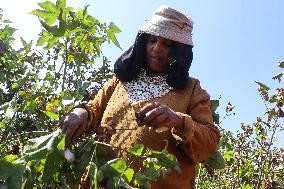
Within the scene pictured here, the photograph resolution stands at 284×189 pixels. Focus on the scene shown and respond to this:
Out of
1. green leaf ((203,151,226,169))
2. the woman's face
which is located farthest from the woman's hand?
green leaf ((203,151,226,169))

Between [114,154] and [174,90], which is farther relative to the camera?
[174,90]

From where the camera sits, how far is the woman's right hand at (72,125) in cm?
174

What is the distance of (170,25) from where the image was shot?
7.18 feet

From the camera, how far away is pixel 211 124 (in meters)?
1.98

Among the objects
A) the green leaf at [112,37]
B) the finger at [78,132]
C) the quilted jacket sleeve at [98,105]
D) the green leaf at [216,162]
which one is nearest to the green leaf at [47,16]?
the green leaf at [112,37]

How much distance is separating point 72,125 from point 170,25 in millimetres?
725

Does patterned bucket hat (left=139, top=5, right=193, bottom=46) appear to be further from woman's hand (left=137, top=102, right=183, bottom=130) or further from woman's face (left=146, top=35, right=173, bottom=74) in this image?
woman's hand (left=137, top=102, right=183, bottom=130)

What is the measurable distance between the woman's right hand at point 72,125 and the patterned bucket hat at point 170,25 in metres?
0.57

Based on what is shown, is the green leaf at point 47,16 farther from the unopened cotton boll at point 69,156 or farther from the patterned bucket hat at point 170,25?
the unopened cotton boll at point 69,156

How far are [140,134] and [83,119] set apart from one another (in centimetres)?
26

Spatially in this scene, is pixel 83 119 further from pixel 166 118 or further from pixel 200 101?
pixel 200 101

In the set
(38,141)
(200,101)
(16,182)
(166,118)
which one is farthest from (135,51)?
(16,182)

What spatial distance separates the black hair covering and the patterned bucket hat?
1.7 inches

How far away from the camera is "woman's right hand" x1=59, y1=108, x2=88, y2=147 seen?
5.72 feet
